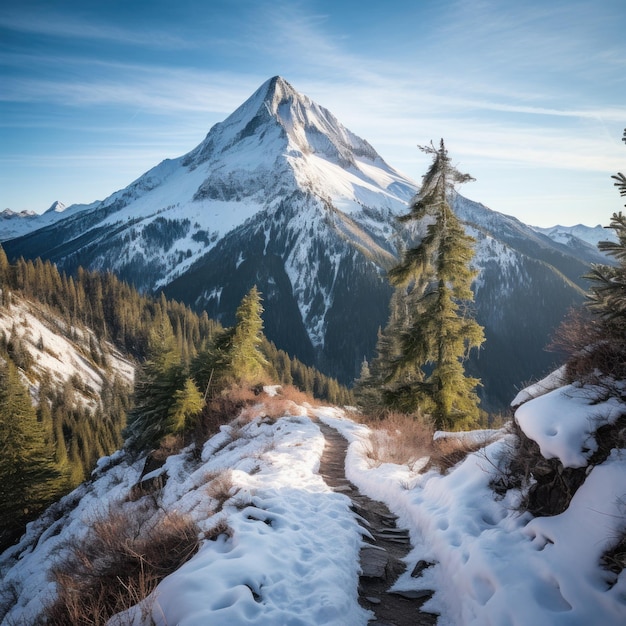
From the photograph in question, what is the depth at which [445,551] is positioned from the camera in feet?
18.7

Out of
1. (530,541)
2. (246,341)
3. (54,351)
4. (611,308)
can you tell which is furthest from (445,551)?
(54,351)

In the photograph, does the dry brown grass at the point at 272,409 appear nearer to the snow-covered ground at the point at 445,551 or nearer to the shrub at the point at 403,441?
the shrub at the point at 403,441

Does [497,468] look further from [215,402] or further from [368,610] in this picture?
[215,402]

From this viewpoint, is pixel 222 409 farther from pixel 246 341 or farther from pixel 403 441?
pixel 403 441

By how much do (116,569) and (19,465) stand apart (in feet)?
123

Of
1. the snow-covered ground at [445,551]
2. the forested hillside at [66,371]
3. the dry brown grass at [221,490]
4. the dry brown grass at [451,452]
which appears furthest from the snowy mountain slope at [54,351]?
the dry brown grass at [451,452]

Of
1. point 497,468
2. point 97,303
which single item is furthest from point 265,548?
point 97,303

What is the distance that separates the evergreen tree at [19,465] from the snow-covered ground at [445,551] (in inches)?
1236

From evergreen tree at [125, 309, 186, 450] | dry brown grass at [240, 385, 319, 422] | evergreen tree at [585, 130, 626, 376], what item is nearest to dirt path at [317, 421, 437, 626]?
evergreen tree at [585, 130, 626, 376]

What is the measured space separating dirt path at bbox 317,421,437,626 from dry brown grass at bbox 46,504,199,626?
2.73 metres

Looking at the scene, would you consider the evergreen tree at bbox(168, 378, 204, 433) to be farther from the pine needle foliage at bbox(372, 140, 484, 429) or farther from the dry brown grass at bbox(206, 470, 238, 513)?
the dry brown grass at bbox(206, 470, 238, 513)

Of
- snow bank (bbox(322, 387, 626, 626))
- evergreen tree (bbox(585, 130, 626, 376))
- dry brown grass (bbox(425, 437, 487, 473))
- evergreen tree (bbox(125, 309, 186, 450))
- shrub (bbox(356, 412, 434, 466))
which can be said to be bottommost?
evergreen tree (bbox(125, 309, 186, 450))

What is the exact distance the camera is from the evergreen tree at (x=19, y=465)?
105 feet

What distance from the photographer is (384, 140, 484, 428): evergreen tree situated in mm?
13547
